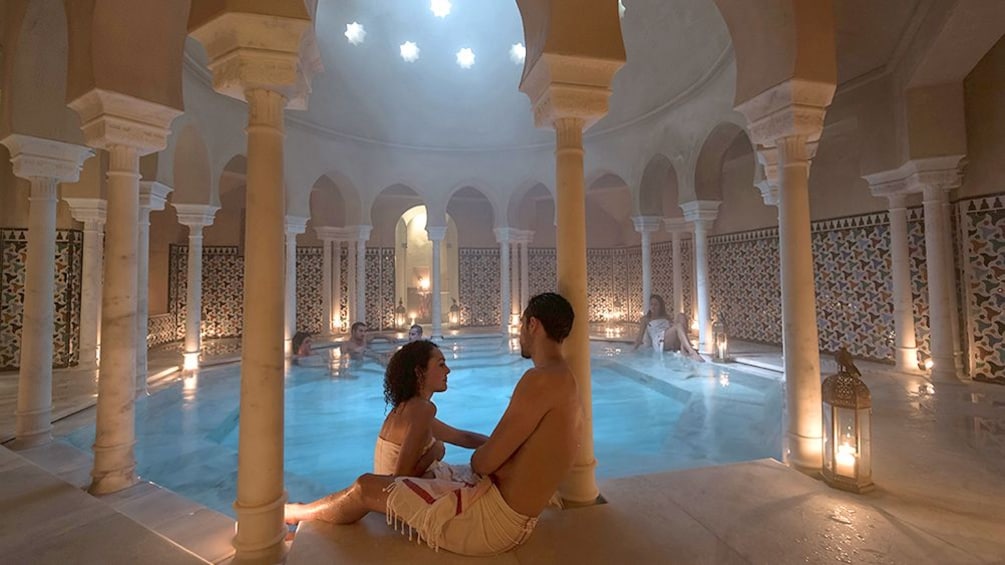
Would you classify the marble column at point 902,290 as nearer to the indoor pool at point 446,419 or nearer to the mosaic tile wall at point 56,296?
the indoor pool at point 446,419

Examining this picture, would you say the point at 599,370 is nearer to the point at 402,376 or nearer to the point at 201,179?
the point at 402,376

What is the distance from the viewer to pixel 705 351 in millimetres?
8555

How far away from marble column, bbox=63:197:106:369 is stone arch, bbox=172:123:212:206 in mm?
1134

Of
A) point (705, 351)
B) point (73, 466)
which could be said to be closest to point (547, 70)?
point (73, 466)

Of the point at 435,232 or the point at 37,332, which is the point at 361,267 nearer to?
the point at 435,232

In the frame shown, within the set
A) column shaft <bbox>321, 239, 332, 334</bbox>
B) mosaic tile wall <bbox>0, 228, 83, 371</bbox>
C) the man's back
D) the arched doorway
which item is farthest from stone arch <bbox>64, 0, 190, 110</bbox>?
the arched doorway

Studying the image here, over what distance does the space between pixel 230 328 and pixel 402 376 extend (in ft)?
38.0

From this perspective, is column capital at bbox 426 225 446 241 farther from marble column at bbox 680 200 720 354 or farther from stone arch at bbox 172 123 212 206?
marble column at bbox 680 200 720 354

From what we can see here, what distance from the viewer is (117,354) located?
128 inches

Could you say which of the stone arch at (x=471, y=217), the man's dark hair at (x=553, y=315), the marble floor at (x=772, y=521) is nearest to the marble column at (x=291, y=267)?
the stone arch at (x=471, y=217)

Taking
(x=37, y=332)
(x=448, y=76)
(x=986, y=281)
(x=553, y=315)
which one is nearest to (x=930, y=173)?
(x=986, y=281)

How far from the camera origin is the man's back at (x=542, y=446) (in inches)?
79.7

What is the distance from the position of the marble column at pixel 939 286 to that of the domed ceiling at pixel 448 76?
4334 mm

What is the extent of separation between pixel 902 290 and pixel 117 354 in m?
8.92
